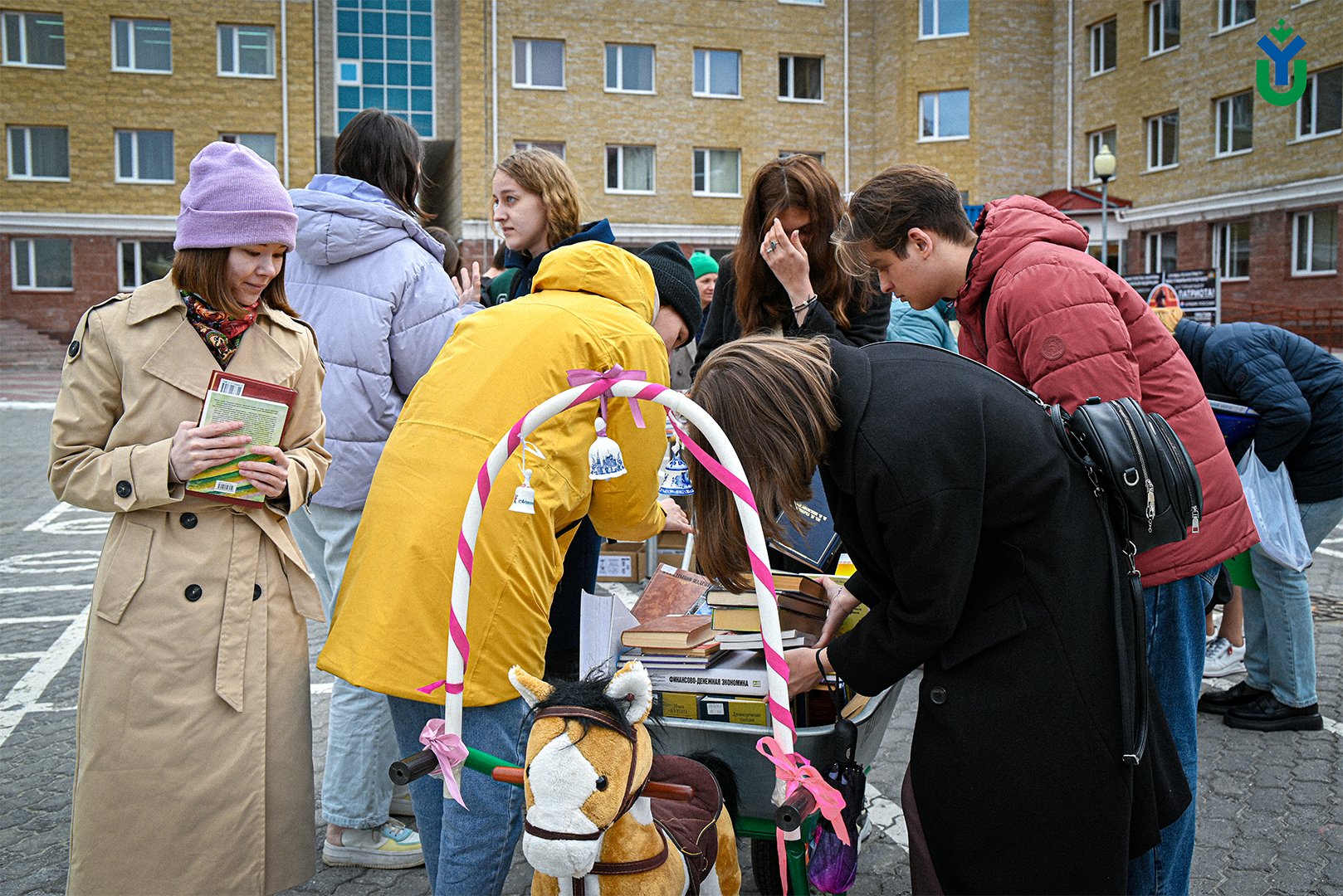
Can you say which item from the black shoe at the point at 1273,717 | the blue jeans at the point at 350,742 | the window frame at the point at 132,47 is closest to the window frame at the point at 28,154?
the window frame at the point at 132,47

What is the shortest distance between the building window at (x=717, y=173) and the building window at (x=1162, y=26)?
1285 cm

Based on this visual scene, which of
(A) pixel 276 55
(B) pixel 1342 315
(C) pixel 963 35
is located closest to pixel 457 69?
(A) pixel 276 55

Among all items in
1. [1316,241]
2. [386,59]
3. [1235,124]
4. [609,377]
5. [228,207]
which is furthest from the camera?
[386,59]

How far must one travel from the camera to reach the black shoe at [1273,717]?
4867mm

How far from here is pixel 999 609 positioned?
2.10m

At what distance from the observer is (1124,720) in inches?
82.1

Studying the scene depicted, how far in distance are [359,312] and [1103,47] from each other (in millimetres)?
35499

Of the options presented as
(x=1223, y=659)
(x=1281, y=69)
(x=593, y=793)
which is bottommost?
(x=1223, y=659)

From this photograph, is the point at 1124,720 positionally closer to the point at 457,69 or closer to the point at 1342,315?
the point at 1342,315

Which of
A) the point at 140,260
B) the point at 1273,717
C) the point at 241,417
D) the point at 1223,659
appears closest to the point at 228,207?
the point at 241,417

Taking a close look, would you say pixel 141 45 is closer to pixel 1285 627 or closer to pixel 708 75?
pixel 708 75

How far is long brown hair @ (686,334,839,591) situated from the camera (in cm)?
208

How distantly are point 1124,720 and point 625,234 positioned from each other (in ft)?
106

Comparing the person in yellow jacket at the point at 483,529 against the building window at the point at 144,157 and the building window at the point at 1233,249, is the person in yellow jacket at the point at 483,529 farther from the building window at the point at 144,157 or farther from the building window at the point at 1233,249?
the building window at the point at 144,157
